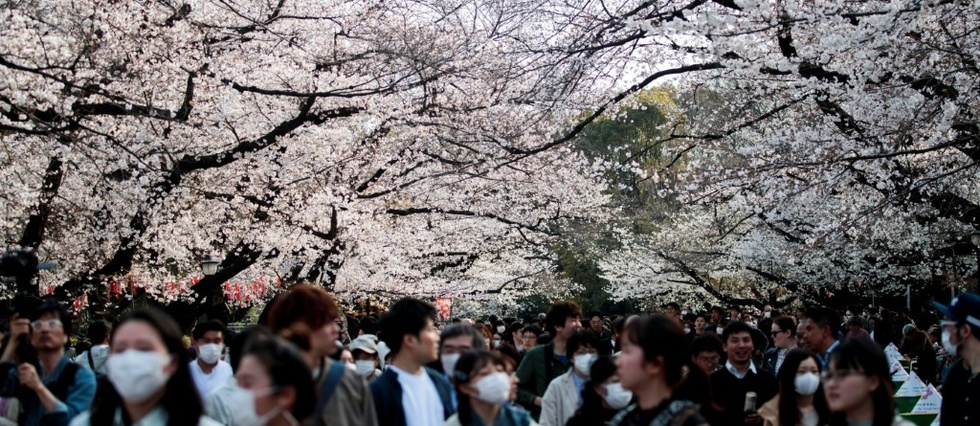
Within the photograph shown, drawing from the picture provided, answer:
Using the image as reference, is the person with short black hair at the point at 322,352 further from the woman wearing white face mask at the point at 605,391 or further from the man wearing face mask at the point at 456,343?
the woman wearing white face mask at the point at 605,391

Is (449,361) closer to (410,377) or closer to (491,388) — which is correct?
(410,377)

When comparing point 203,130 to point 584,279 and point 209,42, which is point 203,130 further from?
point 584,279

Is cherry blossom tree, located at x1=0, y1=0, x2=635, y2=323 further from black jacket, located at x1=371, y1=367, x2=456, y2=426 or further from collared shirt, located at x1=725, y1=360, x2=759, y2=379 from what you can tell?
black jacket, located at x1=371, y1=367, x2=456, y2=426

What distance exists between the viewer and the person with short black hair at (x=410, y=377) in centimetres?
566

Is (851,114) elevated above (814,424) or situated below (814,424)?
above

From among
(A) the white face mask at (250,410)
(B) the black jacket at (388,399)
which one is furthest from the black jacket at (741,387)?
(A) the white face mask at (250,410)

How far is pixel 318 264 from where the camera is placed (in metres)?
26.5

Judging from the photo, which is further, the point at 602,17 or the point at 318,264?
the point at 318,264

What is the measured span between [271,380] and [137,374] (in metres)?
0.50

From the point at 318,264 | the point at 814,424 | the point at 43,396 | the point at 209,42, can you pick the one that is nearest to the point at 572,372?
the point at 814,424

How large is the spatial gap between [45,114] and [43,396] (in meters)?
10.0

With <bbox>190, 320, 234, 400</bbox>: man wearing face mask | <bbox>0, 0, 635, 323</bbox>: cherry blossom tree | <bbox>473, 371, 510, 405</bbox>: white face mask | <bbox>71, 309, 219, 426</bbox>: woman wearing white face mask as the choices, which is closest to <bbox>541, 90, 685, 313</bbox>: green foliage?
<bbox>0, 0, 635, 323</bbox>: cherry blossom tree

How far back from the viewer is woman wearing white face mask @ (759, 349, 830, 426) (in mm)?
6547

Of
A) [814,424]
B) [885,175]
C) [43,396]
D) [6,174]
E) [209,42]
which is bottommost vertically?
[814,424]
